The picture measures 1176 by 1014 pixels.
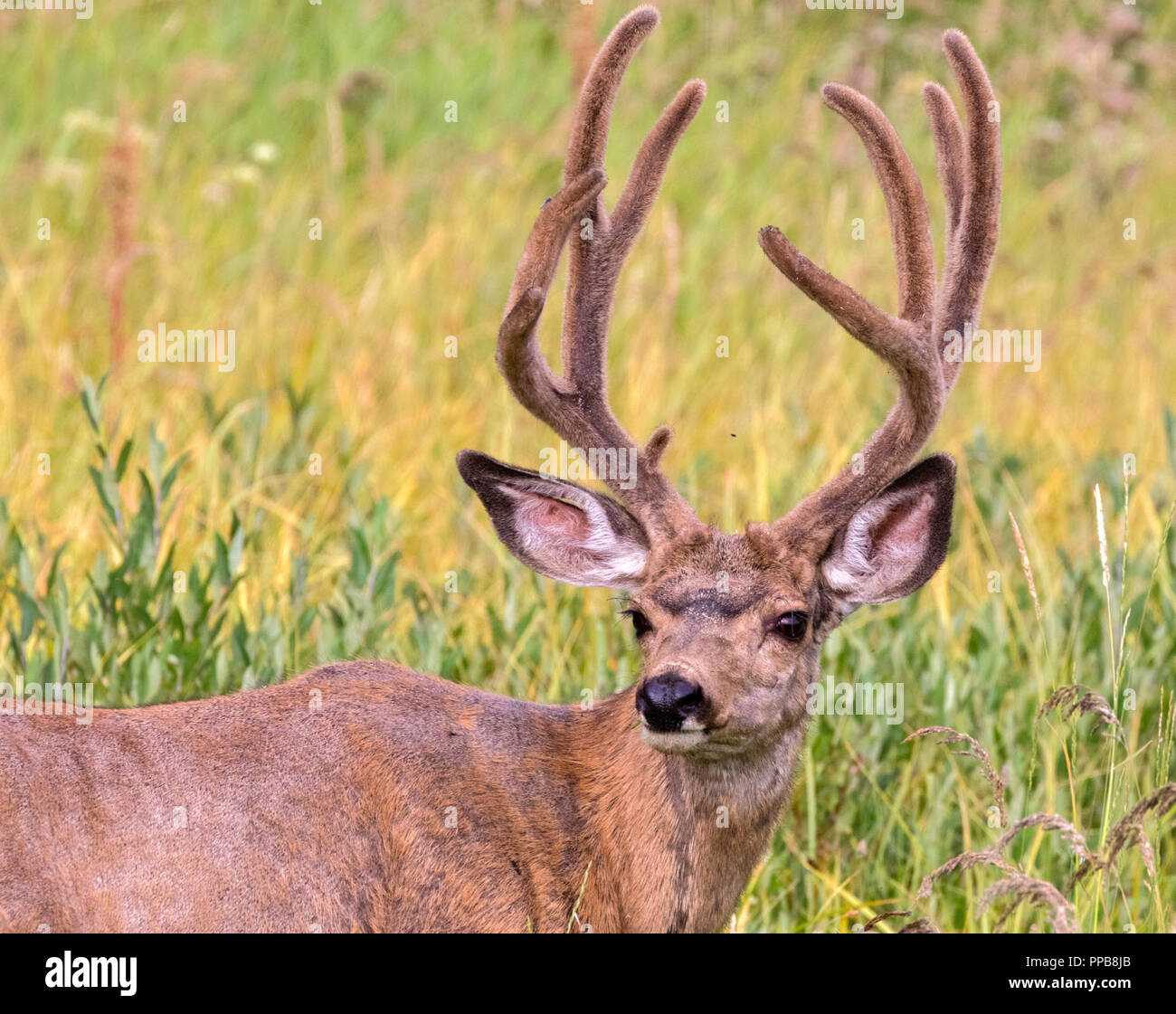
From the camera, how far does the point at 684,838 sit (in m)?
4.45

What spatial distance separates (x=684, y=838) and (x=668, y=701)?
1.96ft

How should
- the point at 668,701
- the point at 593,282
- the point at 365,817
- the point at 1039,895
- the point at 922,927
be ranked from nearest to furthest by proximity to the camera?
the point at 1039,895 < the point at 922,927 < the point at 668,701 < the point at 365,817 < the point at 593,282

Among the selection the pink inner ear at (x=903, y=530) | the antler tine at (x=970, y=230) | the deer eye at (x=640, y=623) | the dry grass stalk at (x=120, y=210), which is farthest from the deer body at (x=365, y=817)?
the dry grass stalk at (x=120, y=210)

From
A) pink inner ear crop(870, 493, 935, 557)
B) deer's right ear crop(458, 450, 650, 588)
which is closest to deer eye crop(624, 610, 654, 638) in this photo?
A: deer's right ear crop(458, 450, 650, 588)

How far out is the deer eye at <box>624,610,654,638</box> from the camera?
4423 millimetres

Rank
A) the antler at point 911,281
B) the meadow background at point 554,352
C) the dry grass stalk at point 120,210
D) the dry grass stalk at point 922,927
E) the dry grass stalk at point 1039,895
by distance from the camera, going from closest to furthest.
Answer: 1. the dry grass stalk at point 1039,895
2. the dry grass stalk at point 922,927
3. the antler at point 911,281
4. the meadow background at point 554,352
5. the dry grass stalk at point 120,210

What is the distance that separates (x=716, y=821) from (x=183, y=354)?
4949 millimetres

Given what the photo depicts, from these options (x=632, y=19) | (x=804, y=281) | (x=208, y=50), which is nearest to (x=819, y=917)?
(x=804, y=281)

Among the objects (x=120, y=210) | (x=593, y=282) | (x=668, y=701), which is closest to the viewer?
(x=668, y=701)

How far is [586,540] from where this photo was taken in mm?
4789

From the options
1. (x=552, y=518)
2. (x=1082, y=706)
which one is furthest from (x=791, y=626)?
(x=552, y=518)

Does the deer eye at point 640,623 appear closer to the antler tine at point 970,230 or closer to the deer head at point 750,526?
the deer head at point 750,526

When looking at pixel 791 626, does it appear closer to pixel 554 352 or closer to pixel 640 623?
pixel 640 623

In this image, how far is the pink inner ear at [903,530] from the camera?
465 centimetres
